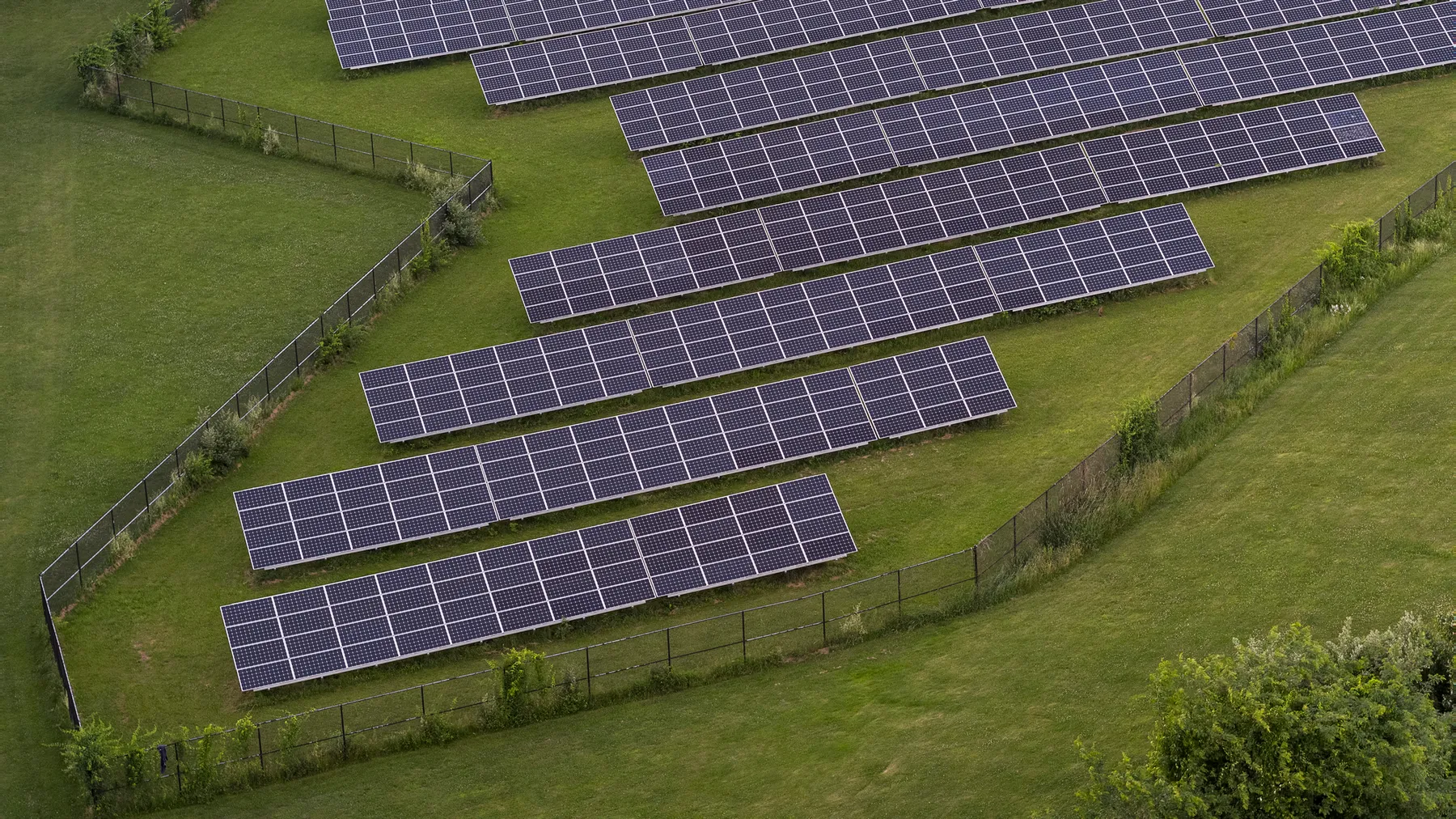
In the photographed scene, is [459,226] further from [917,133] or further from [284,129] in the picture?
[917,133]

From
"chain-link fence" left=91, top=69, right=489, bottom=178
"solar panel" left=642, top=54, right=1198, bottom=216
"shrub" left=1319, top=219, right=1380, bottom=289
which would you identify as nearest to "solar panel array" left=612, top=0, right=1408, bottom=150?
"solar panel" left=642, top=54, right=1198, bottom=216

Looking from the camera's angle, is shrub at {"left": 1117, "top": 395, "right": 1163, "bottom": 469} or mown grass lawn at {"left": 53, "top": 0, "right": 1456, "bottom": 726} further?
shrub at {"left": 1117, "top": 395, "right": 1163, "bottom": 469}

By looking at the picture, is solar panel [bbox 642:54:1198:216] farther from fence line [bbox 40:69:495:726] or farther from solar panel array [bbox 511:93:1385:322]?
fence line [bbox 40:69:495:726]

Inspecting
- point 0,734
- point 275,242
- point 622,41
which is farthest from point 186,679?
point 622,41

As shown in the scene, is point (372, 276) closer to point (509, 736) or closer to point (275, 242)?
point (275, 242)

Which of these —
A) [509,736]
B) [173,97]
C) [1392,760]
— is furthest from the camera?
[173,97]

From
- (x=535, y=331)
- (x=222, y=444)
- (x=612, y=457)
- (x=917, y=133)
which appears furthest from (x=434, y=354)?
(x=917, y=133)
